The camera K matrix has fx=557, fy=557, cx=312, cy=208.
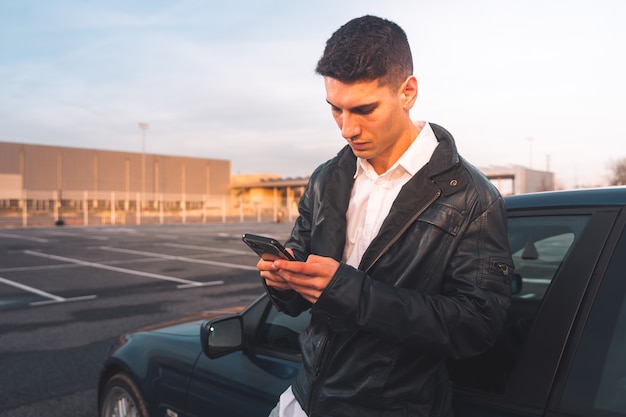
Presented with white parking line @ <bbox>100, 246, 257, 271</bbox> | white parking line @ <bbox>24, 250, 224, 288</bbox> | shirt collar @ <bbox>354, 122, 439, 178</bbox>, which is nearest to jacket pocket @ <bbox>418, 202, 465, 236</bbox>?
shirt collar @ <bbox>354, 122, 439, 178</bbox>

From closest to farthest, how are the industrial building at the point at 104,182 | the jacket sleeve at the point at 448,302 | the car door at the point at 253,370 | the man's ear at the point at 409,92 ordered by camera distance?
the jacket sleeve at the point at 448,302
the man's ear at the point at 409,92
the car door at the point at 253,370
the industrial building at the point at 104,182

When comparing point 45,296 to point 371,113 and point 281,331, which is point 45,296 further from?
point 371,113

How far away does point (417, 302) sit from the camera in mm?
1364

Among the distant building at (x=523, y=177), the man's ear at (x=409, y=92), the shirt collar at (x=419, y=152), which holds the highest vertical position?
the distant building at (x=523, y=177)

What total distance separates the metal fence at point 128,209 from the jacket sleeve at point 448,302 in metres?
39.5

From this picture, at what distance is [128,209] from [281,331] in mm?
51929

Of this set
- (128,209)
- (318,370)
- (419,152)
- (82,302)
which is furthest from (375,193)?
(128,209)

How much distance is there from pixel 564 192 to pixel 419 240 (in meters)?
0.79

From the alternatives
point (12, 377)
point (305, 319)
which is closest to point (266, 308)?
point (305, 319)

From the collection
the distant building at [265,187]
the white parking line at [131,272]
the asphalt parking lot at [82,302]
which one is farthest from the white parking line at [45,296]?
the distant building at [265,187]

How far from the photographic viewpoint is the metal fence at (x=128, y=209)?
41.4 meters

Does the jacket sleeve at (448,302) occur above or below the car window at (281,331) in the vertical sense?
above

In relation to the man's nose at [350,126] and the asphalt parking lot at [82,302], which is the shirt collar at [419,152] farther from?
the asphalt parking lot at [82,302]

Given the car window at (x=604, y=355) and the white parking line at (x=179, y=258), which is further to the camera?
the white parking line at (x=179, y=258)
